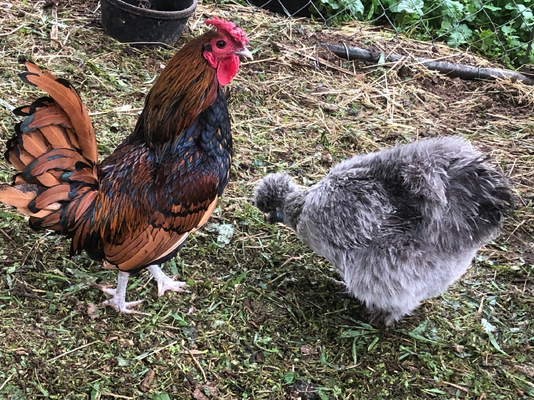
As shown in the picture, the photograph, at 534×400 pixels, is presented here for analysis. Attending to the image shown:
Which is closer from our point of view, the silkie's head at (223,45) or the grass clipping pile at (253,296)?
the silkie's head at (223,45)

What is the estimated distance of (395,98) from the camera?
511 centimetres

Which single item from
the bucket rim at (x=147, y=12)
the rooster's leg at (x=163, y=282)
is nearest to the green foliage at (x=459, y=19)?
the bucket rim at (x=147, y=12)

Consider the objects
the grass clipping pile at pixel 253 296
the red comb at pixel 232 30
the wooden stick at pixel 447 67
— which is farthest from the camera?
the wooden stick at pixel 447 67

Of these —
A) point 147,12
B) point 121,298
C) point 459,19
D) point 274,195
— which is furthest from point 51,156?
point 459,19

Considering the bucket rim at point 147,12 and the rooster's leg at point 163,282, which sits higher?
the bucket rim at point 147,12

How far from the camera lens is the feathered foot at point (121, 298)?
9.53ft

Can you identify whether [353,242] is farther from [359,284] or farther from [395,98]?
[395,98]

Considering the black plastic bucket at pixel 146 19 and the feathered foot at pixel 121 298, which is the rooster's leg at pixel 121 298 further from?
the black plastic bucket at pixel 146 19

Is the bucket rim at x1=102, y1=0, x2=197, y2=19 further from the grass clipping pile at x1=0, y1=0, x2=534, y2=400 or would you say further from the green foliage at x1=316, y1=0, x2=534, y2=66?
the green foliage at x1=316, y1=0, x2=534, y2=66

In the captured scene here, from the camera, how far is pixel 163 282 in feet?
10.3

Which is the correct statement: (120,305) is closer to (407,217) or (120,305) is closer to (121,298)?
(121,298)

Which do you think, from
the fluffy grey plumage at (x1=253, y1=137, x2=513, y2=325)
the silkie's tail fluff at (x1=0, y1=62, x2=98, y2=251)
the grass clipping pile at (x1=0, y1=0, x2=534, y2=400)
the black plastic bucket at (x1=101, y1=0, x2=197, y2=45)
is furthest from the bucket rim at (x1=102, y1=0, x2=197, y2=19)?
the fluffy grey plumage at (x1=253, y1=137, x2=513, y2=325)

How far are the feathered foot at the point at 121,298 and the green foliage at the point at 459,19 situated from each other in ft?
14.6

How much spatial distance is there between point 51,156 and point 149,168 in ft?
1.68
